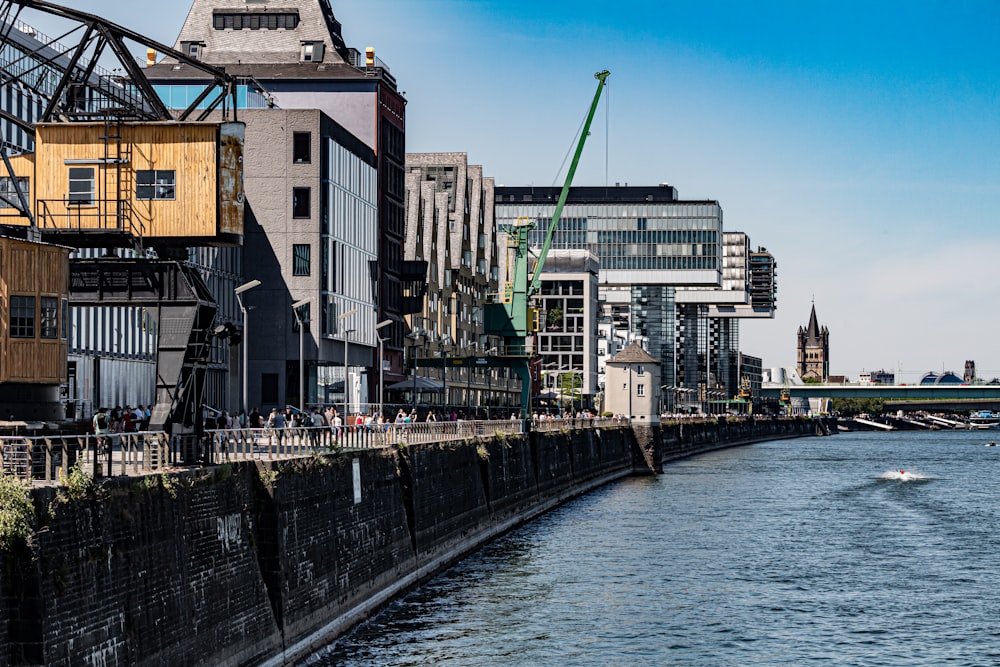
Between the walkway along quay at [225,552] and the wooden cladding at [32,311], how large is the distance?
5158 mm

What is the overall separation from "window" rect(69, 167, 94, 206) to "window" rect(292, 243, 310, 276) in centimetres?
5537

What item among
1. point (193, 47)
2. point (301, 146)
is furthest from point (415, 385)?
point (193, 47)

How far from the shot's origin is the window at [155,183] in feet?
113

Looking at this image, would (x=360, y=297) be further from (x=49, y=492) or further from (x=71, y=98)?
(x=49, y=492)

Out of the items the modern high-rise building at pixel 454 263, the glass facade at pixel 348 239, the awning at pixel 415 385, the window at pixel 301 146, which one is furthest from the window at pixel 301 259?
the modern high-rise building at pixel 454 263

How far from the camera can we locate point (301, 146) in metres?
89.2

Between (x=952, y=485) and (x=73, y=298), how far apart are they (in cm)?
7889

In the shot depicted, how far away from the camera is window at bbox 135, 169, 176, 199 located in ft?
113

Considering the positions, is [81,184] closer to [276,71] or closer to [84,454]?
[84,454]

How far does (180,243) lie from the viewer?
3469 centimetres

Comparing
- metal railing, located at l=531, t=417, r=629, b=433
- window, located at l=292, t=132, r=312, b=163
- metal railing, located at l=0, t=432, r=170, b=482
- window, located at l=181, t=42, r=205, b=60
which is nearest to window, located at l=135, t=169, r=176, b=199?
metal railing, located at l=0, t=432, r=170, b=482

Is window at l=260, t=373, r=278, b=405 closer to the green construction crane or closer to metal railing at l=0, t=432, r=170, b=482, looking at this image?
the green construction crane

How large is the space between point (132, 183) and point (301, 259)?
55.6m

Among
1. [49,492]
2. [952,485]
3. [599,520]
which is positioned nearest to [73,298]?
[49,492]
